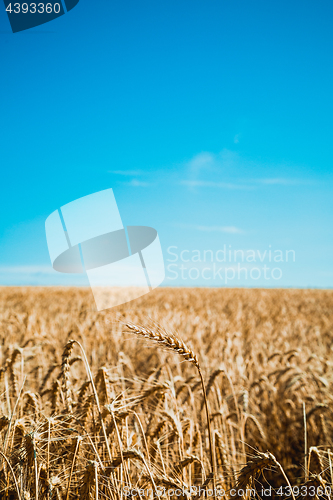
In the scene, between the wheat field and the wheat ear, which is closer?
the wheat ear

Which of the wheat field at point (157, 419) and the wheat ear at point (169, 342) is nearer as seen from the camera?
the wheat ear at point (169, 342)

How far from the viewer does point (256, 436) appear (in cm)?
342

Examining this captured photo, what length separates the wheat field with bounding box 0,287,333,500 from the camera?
149 centimetres

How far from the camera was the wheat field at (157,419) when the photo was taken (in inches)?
58.5

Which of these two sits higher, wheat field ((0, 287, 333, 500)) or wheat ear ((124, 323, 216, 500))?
wheat ear ((124, 323, 216, 500))

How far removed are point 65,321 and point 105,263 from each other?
1463 millimetres

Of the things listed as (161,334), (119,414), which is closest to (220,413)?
(119,414)

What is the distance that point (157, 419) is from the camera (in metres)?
2.34

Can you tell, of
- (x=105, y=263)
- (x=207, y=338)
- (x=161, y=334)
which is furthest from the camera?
(x=105, y=263)

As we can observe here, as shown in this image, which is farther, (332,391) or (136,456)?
(332,391)

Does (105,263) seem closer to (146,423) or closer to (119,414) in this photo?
(146,423)

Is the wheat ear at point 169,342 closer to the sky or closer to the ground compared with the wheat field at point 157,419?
closer to the sky

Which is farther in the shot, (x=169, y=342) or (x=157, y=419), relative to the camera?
(x=157, y=419)

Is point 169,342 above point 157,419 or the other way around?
above
